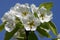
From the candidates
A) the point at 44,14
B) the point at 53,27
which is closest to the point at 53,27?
A: the point at 53,27

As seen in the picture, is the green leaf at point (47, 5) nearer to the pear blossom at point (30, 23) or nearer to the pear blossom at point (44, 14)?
the pear blossom at point (44, 14)

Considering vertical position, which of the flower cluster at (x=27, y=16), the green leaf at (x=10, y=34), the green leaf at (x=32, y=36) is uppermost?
the flower cluster at (x=27, y=16)

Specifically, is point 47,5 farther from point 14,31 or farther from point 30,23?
point 14,31

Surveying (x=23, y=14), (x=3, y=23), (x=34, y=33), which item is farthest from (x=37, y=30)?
(x=3, y=23)

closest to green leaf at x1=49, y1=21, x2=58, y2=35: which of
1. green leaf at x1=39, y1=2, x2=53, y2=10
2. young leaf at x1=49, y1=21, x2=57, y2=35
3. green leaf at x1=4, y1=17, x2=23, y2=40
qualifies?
young leaf at x1=49, y1=21, x2=57, y2=35

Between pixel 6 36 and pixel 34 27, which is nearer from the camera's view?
pixel 34 27

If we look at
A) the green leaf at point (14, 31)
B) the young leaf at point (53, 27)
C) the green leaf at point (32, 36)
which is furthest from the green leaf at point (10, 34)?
the young leaf at point (53, 27)

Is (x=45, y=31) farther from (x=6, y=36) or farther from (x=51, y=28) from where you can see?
(x=6, y=36)
